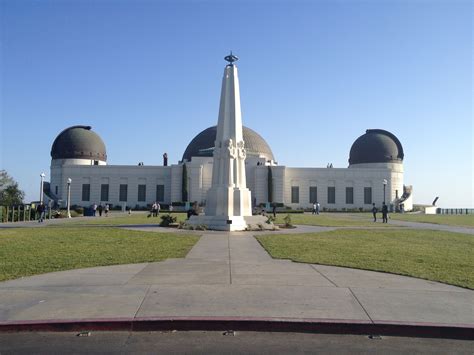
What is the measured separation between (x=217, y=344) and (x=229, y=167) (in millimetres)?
19989

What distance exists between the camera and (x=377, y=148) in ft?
230

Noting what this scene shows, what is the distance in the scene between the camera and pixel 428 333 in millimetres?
5359

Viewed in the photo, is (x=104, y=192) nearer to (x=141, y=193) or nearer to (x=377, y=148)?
(x=141, y=193)

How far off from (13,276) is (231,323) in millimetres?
5365

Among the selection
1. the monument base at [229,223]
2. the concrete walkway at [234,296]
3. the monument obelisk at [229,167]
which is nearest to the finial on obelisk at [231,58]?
the monument obelisk at [229,167]

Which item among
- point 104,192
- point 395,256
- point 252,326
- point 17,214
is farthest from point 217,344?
point 104,192

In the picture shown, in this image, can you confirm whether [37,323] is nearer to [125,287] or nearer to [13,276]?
[125,287]

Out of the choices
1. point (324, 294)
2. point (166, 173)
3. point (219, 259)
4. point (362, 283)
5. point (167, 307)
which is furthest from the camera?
point (166, 173)

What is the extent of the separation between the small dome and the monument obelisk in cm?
4893

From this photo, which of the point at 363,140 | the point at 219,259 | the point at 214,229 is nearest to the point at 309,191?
the point at 363,140

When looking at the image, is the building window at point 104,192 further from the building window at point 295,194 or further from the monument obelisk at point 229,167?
the monument obelisk at point 229,167

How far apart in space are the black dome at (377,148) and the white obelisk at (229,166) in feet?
163

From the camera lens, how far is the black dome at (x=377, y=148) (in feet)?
229

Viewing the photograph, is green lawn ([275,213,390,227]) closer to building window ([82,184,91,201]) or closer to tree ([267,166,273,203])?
tree ([267,166,273,203])
